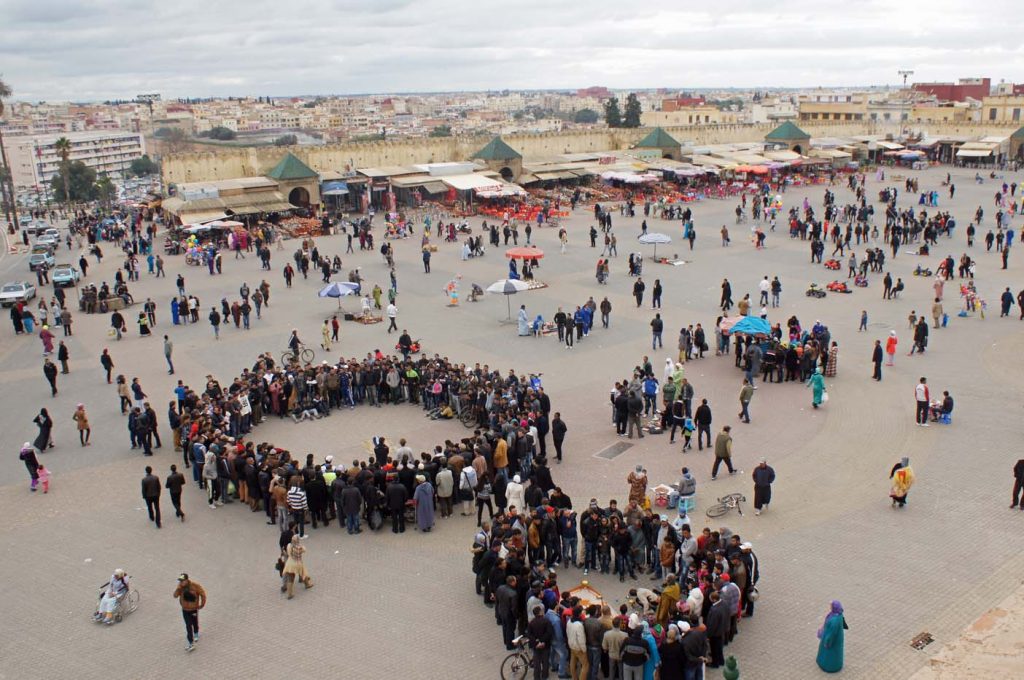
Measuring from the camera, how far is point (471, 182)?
45.7 m

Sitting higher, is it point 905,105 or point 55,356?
point 905,105

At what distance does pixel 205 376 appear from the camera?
20203 millimetres

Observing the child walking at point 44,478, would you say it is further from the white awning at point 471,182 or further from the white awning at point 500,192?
the white awning at point 471,182

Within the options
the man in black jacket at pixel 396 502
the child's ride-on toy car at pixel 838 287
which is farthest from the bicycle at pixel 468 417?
the child's ride-on toy car at pixel 838 287

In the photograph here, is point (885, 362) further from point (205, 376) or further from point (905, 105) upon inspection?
point (905, 105)

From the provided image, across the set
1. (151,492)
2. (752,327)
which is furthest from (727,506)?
(151,492)

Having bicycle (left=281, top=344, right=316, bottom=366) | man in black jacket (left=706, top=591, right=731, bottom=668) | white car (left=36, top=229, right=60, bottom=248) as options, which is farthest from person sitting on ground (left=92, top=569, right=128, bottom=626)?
white car (left=36, top=229, right=60, bottom=248)

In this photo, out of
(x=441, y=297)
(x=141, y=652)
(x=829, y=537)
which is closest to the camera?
(x=141, y=652)

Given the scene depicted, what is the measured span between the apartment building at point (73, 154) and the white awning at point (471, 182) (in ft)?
360

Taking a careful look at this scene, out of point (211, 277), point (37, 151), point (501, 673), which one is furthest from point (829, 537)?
point (37, 151)

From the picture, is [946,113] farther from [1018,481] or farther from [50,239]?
[1018,481]

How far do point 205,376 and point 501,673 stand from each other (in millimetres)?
13670

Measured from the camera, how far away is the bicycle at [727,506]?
12.5 m

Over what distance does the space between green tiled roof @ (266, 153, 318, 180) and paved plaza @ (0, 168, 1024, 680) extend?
2024 cm
